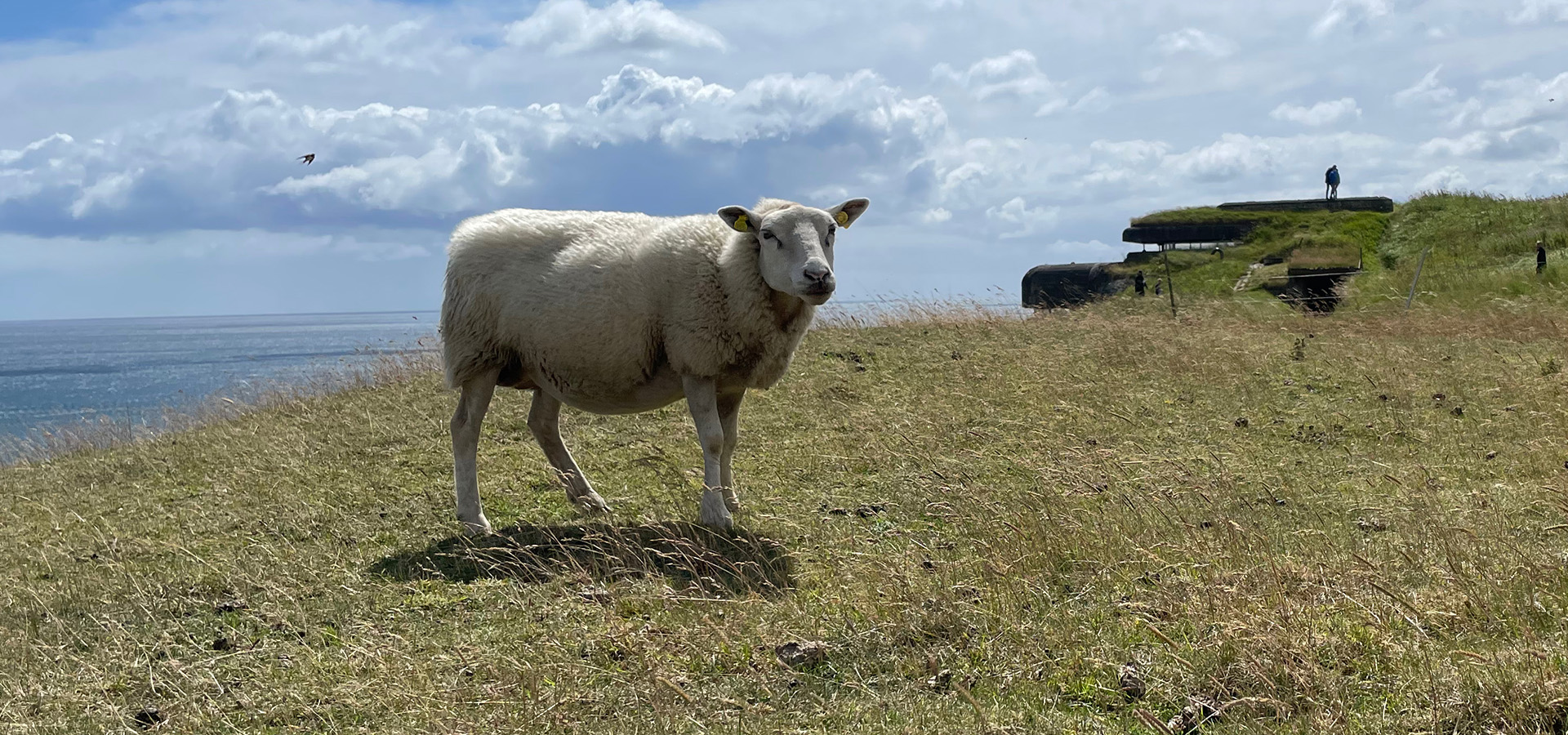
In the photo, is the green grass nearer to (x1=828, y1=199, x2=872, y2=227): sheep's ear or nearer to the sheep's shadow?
(x1=828, y1=199, x2=872, y2=227): sheep's ear

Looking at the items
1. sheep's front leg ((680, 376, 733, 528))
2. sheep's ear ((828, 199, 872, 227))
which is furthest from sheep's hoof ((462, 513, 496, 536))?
sheep's ear ((828, 199, 872, 227))

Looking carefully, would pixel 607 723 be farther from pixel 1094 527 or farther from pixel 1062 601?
pixel 1094 527

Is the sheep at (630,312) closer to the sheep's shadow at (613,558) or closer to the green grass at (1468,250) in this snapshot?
the sheep's shadow at (613,558)

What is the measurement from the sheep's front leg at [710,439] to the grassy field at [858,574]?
25 cm

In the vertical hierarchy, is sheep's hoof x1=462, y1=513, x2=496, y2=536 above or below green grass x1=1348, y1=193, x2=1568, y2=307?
below

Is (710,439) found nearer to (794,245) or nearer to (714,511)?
(714,511)

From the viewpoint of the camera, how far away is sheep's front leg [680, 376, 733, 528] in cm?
818

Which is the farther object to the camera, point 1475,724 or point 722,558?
point 722,558

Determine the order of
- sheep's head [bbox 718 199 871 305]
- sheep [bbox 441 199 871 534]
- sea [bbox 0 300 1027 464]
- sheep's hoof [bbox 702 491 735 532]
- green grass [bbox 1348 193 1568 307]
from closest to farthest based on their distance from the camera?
sheep's head [bbox 718 199 871 305] < sheep's hoof [bbox 702 491 735 532] < sheep [bbox 441 199 871 534] < sea [bbox 0 300 1027 464] < green grass [bbox 1348 193 1568 307]

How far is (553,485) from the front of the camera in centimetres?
1045

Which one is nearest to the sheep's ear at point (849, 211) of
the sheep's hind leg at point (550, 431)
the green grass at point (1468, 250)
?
the sheep's hind leg at point (550, 431)

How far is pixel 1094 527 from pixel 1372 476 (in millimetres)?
3729

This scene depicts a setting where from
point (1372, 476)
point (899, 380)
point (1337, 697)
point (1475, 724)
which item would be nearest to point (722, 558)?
point (1337, 697)

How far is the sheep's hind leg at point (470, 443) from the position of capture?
8.97m
